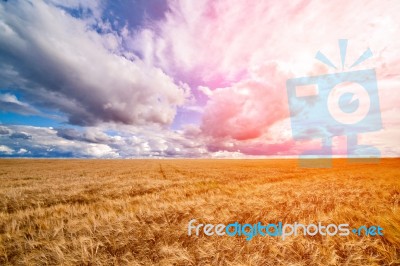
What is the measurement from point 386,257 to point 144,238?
4620 millimetres

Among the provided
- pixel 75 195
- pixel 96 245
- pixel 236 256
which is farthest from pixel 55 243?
pixel 75 195

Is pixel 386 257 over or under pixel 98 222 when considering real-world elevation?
under

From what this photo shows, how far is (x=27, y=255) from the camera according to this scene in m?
3.78

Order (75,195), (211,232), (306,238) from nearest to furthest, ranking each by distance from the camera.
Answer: (306,238), (211,232), (75,195)

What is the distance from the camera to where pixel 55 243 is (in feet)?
13.2

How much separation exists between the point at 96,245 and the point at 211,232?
2.43m

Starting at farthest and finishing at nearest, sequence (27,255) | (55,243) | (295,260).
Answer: (55,243) → (27,255) → (295,260)

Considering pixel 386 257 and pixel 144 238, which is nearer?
pixel 386 257

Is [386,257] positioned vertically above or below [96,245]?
below

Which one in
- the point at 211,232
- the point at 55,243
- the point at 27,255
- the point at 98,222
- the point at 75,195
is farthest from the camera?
the point at 75,195

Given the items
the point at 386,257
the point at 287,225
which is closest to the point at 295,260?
the point at 287,225

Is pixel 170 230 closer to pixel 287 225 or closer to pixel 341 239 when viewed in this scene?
pixel 287 225

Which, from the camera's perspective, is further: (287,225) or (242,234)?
(287,225)

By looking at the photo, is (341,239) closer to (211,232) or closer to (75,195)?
(211,232)
